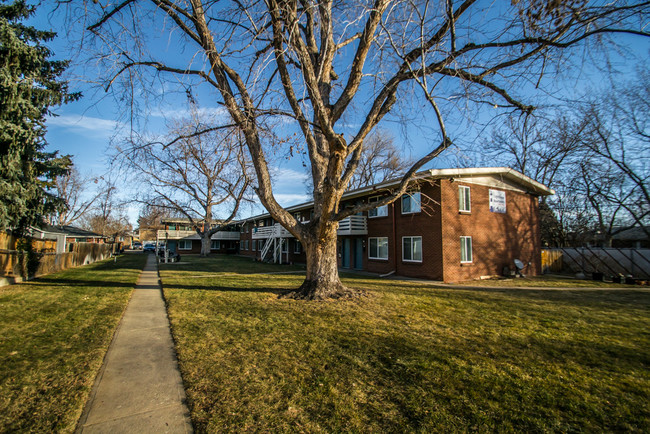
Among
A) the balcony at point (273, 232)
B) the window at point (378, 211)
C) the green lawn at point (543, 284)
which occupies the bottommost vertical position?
the green lawn at point (543, 284)

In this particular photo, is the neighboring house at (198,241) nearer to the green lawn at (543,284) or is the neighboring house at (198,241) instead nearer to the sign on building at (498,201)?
the sign on building at (498,201)

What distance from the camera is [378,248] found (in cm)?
1839

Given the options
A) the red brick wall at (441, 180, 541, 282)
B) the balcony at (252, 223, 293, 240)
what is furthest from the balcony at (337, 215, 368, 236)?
the balcony at (252, 223, 293, 240)

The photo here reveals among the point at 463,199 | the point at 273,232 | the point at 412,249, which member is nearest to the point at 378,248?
the point at 412,249

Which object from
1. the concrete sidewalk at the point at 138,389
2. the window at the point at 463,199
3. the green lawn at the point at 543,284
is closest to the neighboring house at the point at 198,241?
the window at the point at 463,199

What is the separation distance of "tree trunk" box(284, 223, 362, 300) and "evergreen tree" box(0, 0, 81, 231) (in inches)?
466

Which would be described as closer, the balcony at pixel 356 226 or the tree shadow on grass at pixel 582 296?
the tree shadow on grass at pixel 582 296

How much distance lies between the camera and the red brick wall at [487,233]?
14865 mm

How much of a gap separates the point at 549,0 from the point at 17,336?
10.1 metres

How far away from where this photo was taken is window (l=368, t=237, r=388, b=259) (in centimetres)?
1784

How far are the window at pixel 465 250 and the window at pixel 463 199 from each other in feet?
5.03

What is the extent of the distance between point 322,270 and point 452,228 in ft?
28.5

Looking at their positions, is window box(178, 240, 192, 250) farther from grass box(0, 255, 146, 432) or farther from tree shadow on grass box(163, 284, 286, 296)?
A: grass box(0, 255, 146, 432)

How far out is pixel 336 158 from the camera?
7.45 metres
